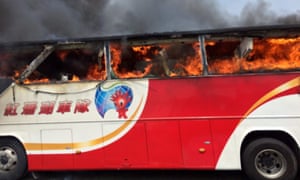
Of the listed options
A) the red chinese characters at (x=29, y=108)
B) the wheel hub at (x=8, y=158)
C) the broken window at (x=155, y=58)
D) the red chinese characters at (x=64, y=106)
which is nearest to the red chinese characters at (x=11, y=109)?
the red chinese characters at (x=29, y=108)

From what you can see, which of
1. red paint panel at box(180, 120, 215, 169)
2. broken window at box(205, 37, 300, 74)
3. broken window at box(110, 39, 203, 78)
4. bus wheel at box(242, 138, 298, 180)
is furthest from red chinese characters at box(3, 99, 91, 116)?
bus wheel at box(242, 138, 298, 180)

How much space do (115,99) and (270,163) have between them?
290 cm

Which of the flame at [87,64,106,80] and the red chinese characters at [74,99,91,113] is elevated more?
the flame at [87,64,106,80]

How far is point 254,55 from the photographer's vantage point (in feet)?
19.2

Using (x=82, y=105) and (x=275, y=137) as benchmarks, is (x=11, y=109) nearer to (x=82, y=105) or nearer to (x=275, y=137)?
(x=82, y=105)

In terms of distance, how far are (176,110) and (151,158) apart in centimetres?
97

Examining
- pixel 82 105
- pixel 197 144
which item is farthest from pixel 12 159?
pixel 197 144

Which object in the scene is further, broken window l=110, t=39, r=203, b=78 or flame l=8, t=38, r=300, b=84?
broken window l=110, t=39, r=203, b=78

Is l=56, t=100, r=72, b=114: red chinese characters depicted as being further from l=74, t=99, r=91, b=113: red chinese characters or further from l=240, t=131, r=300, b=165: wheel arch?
l=240, t=131, r=300, b=165: wheel arch

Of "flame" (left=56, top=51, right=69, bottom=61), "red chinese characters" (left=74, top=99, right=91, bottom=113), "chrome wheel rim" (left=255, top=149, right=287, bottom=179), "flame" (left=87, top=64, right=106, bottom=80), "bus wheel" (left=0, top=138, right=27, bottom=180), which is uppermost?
"flame" (left=56, top=51, right=69, bottom=61)

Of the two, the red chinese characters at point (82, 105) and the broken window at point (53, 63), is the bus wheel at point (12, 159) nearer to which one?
the broken window at point (53, 63)

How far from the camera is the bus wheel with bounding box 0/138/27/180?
20.4 feet

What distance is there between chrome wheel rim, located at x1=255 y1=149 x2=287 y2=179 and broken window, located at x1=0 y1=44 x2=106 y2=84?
3158 millimetres

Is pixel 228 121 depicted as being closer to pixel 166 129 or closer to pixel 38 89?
pixel 166 129
